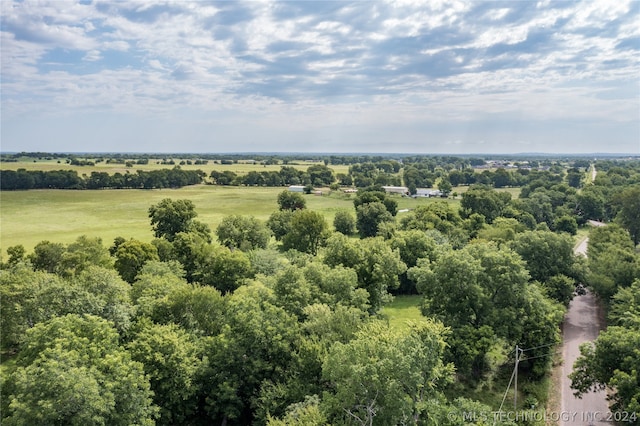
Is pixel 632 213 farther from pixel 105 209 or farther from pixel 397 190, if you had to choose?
pixel 105 209

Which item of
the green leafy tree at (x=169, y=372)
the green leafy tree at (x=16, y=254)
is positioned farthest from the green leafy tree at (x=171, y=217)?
the green leafy tree at (x=169, y=372)

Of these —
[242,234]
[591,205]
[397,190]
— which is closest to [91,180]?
[242,234]

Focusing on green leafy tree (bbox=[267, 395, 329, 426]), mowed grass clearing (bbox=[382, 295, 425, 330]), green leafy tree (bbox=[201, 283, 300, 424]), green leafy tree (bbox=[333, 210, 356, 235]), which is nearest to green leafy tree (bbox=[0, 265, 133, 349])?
green leafy tree (bbox=[201, 283, 300, 424])

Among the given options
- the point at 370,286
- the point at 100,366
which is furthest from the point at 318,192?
the point at 100,366

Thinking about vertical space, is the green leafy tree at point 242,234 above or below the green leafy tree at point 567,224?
above

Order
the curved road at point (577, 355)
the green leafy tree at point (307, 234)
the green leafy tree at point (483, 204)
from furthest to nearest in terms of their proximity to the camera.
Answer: the green leafy tree at point (483, 204), the green leafy tree at point (307, 234), the curved road at point (577, 355)

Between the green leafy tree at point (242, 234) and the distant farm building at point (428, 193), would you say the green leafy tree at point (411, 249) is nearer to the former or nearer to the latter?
the green leafy tree at point (242, 234)

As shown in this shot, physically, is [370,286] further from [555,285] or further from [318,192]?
[318,192]
